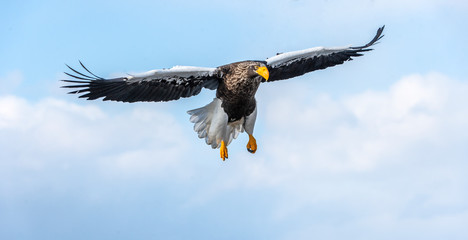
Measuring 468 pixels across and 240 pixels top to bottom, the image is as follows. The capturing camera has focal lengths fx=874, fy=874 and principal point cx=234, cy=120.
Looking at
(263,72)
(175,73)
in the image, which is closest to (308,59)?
(263,72)

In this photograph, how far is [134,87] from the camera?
13.7 meters

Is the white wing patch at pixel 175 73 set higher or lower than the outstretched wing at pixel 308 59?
lower

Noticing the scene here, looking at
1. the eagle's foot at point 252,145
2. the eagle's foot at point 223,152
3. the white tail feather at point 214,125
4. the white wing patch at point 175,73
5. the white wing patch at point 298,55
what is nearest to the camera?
the white wing patch at point 175,73

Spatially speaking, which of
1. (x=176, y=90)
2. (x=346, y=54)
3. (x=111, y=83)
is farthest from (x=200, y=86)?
(x=346, y=54)

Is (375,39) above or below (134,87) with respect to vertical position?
above

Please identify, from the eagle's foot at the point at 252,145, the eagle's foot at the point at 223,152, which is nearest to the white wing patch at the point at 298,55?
the eagle's foot at the point at 252,145

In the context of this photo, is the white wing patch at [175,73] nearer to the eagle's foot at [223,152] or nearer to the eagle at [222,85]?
the eagle at [222,85]

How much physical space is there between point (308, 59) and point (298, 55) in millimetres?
425

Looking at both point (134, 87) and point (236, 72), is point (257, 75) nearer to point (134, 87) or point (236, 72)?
point (236, 72)

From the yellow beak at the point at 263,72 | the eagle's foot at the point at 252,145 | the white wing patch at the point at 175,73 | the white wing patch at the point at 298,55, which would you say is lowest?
the eagle's foot at the point at 252,145

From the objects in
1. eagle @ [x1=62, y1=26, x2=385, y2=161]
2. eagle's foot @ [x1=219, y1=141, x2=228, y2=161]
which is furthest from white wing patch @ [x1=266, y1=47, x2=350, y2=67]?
eagle's foot @ [x1=219, y1=141, x2=228, y2=161]

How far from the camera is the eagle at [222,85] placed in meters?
13.5

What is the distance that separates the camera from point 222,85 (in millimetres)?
13945

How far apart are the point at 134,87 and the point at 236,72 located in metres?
1.61
